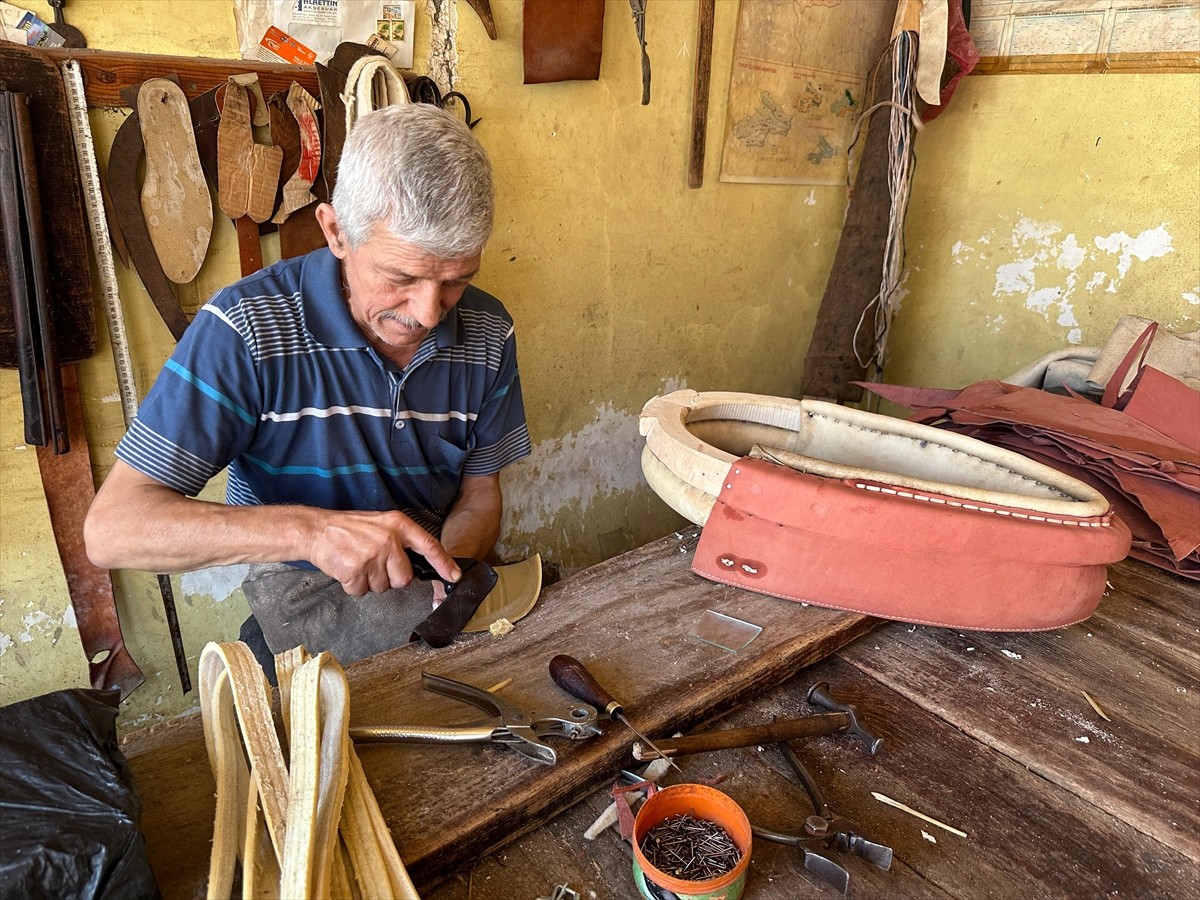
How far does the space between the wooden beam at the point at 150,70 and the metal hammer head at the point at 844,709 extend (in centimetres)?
194

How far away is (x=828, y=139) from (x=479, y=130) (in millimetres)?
1744

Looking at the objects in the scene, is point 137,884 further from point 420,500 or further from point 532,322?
point 532,322

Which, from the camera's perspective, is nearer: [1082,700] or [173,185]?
[1082,700]

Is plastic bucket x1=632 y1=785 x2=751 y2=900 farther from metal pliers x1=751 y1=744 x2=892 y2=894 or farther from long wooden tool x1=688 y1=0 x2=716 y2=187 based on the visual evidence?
long wooden tool x1=688 y1=0 x2=716 y2=187

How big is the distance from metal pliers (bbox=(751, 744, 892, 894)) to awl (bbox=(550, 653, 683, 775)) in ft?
0.66

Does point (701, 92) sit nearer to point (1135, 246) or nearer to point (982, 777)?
point (1135, 246)

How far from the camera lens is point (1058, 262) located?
327 centimetres

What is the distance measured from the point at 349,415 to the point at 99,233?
32.1 inches

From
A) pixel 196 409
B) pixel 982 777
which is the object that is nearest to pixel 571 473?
pixel 196 409

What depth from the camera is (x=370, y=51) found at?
2.13m

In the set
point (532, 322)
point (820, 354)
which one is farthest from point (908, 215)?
point (532, 322)

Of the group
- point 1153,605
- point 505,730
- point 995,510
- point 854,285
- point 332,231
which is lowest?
point 1153,605

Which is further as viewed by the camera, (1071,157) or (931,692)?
(1071,157)

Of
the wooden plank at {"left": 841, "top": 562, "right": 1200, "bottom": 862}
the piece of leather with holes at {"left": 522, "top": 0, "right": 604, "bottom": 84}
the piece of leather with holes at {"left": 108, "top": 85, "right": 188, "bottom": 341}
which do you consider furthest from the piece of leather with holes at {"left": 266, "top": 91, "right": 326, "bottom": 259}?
the wooden plank at {"left": 841, "top": 562, "right": 1200, "bottom": 862}
